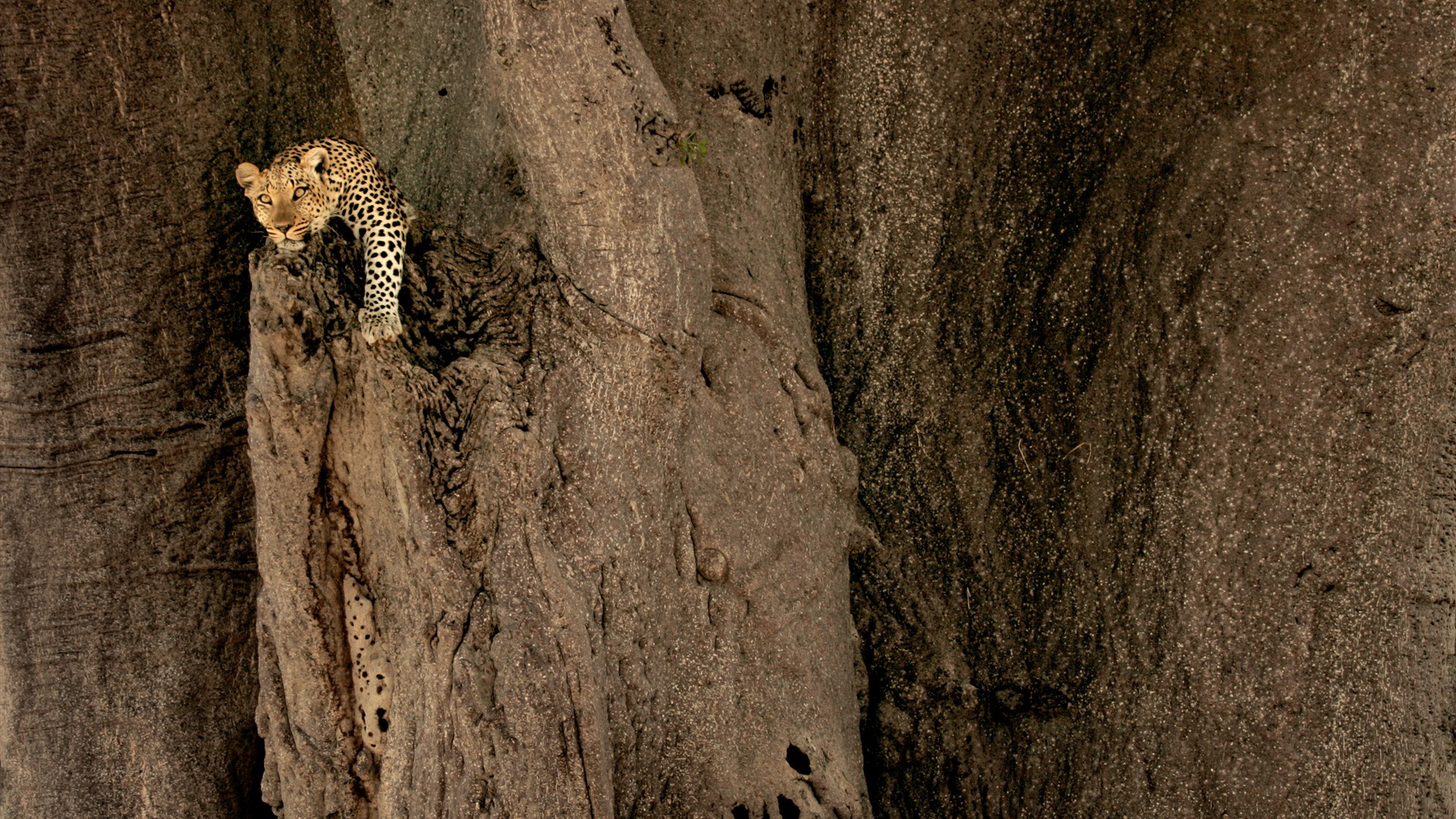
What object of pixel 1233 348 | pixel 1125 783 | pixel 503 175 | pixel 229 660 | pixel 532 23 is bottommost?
pixel 1125 783

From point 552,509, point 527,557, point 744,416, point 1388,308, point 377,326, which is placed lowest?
point 527,557

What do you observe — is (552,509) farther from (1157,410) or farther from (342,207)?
(1157,410)

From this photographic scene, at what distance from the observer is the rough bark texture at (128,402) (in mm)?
3484

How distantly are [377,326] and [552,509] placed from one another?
1.95 ft

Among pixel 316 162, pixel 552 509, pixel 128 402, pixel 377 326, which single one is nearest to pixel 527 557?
pixel 552 509

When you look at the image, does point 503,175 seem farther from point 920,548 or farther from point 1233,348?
point 1233,348

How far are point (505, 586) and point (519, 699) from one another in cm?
26

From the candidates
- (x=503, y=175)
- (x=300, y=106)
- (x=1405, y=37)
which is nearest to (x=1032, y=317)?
(x=1405, y=37)

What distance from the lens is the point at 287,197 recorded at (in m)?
2.82

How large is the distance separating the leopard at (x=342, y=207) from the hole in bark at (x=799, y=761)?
4.92 feet

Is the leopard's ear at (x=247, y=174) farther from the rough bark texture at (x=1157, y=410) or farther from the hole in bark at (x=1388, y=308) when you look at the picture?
the hole in bark at (x=1388, y=308)

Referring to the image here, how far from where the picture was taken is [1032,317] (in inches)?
142

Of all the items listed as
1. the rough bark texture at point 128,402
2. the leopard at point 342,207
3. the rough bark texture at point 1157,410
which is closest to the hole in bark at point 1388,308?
the rough bark texture at point 1157,410

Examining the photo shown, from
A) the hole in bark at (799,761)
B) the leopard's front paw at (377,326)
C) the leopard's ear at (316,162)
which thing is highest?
the leopard's ear at (316,162)
